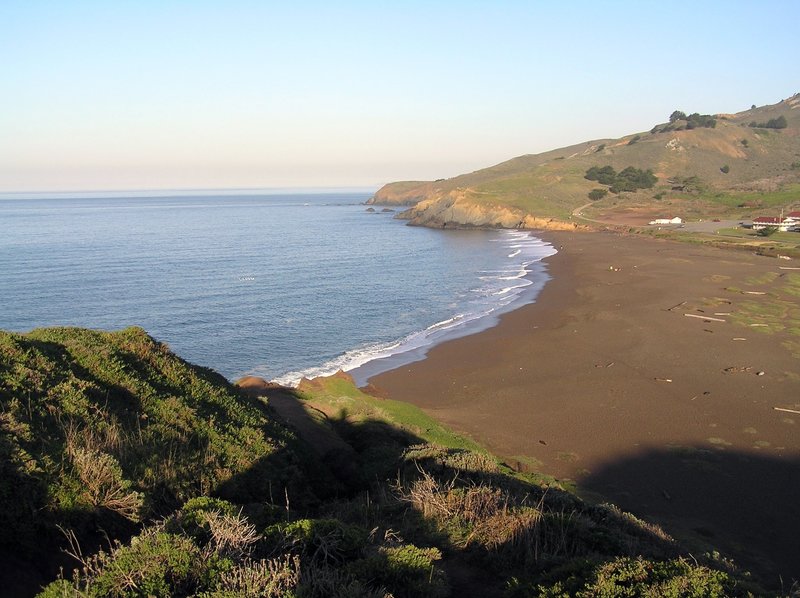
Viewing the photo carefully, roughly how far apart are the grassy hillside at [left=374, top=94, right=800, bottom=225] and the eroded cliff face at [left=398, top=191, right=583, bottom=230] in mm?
1498

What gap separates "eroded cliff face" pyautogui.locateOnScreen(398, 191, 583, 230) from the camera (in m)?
95.9

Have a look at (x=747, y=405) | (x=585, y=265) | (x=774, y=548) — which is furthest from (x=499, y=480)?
(x=585, y=265)

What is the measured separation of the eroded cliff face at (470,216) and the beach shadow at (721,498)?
3056 inches

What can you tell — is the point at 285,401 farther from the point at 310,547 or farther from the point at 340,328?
the point at 340,328

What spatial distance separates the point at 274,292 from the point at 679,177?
106 meters

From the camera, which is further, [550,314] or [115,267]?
[115,267]

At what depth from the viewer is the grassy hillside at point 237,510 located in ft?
17.4

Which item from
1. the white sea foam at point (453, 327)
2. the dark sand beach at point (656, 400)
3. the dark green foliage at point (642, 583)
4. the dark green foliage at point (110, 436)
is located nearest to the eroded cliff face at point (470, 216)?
the white sea foam at point (453, 327)

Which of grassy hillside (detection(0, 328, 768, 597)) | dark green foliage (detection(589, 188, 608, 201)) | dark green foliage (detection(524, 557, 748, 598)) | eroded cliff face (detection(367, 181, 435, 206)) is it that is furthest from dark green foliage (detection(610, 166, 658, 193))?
dark green foliage (detection(524, 557, 748, 598))

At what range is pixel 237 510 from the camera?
7.05 m

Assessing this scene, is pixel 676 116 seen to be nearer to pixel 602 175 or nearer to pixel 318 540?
pixel 602 175

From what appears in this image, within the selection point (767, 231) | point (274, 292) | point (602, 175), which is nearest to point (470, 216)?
point (602, 175)

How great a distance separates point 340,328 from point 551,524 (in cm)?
2569

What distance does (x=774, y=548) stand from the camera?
12094mm
